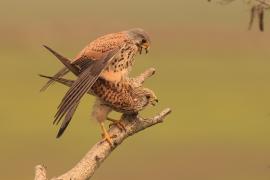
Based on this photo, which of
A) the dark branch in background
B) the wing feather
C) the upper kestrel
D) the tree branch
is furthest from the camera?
the dark branch in background

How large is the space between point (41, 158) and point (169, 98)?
832 centimetres

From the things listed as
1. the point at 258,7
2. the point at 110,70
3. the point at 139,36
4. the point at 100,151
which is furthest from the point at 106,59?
the point at 258,7

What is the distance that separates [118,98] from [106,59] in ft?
0.98

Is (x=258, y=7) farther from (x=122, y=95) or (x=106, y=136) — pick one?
(x=106, y=136)

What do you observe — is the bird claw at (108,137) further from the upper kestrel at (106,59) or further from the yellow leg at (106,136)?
the upper kestrel at (106,59)

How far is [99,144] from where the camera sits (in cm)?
697

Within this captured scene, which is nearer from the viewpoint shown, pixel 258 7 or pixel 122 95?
pixel 122 95

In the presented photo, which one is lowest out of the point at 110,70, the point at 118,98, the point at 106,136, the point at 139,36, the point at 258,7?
the point at 258,7

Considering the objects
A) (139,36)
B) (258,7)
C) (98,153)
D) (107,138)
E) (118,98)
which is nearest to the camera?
(98,153)

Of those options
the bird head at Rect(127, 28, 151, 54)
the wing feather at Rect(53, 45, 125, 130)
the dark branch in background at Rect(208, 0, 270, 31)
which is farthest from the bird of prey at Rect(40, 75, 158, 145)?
the dark branch in background at Rect(208, 0, 270, 31)

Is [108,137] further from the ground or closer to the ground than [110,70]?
closer to the ground

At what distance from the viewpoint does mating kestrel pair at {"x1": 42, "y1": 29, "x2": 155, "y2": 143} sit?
7.26m

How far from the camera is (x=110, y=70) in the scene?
7.49 metres

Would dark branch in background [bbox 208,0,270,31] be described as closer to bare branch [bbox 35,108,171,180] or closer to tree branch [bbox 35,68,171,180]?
tree branch [bbox 35,68,171,180]
